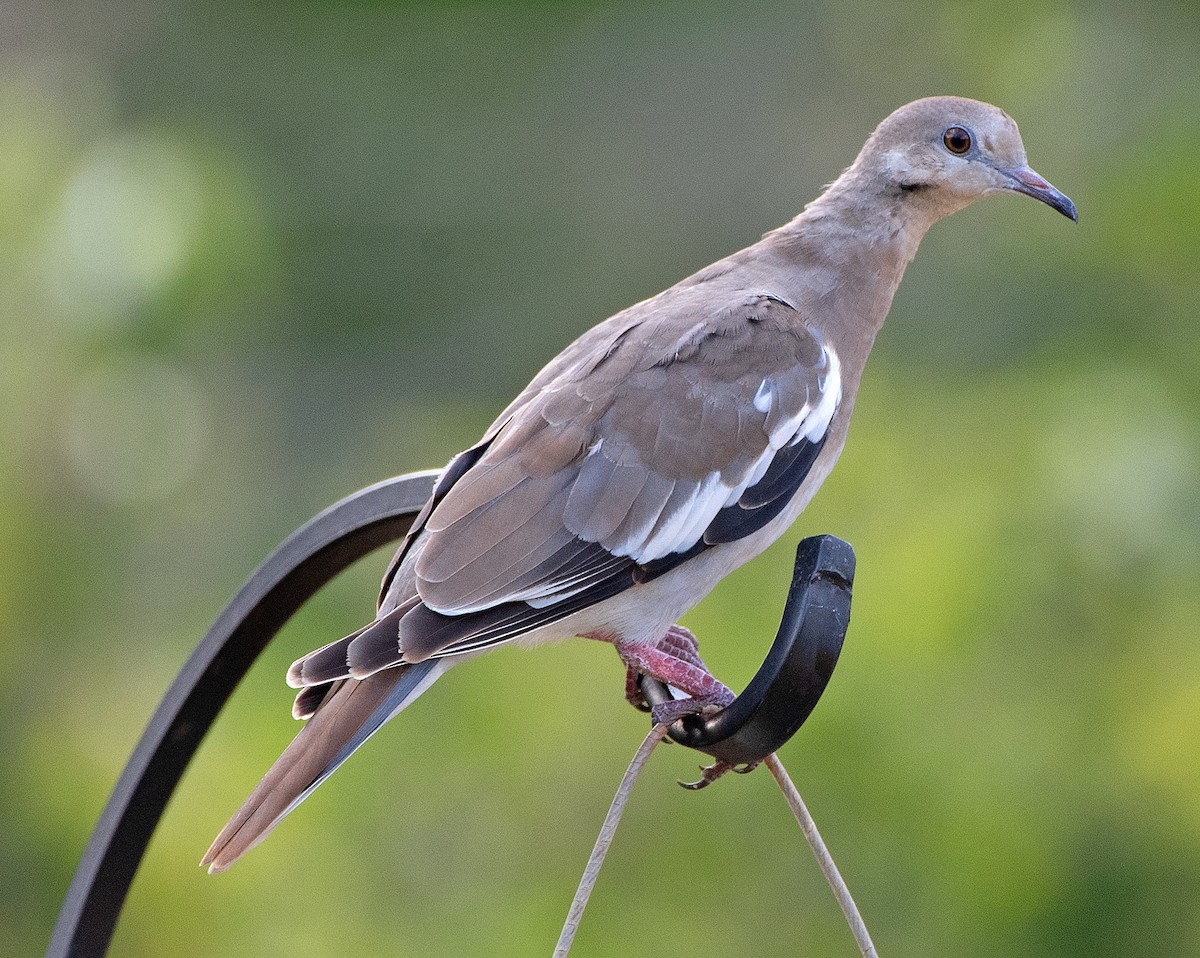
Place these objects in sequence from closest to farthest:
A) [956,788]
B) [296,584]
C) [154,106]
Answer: [296,584], [956,788], [154,106]

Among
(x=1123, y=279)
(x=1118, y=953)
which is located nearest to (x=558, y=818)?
(x=1118, y=953)

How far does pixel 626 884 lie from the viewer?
320cm

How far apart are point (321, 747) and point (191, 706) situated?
0.82 ft

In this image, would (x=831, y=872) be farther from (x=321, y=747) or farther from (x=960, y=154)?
(x=960, y=154)

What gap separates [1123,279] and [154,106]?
3.76 metres

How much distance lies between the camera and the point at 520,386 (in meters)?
5.59

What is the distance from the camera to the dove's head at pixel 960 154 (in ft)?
7.38

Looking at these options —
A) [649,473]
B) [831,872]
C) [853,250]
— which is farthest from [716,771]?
[853,250]

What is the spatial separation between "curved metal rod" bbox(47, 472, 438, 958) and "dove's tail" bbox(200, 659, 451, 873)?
141 mm

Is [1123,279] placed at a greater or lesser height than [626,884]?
greater

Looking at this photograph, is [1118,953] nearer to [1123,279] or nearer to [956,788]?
[956,788]

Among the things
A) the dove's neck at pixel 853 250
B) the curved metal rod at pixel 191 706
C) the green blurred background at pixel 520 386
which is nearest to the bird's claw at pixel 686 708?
the curved metal rod at pixel 191 706

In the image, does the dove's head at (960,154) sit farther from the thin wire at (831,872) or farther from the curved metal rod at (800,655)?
the thin wire at (831,872)

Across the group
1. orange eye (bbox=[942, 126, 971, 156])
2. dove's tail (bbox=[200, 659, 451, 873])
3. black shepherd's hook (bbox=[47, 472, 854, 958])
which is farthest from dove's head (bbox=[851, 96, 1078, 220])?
dove's tail (bbox=[200, 659, 451, 873])
